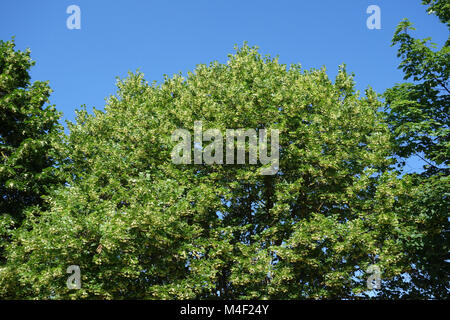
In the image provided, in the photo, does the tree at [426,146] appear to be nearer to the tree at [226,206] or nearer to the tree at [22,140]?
the tree at [226,206]

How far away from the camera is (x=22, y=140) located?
1892 cm

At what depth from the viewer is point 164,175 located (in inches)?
626

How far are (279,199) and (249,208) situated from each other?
311cm

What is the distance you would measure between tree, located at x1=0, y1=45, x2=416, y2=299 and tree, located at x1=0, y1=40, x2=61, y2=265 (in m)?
1.71

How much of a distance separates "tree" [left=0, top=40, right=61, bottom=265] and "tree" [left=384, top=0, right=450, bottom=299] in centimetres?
1593

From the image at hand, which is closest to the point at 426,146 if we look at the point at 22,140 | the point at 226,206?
the point at 226,206

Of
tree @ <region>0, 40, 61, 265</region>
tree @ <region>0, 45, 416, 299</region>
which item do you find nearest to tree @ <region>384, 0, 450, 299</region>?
tree @ <region>0, 45, 416, 299</region>

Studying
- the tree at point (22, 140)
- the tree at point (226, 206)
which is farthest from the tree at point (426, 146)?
the tree at point (22, 140)

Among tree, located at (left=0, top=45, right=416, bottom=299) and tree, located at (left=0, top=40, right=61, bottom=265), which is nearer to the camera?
tree, located at (left=0, top=45, right=416, bottom=299)

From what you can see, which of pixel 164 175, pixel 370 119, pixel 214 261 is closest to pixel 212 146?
pixel 164 175

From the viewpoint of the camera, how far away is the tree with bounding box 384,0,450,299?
12664 mm

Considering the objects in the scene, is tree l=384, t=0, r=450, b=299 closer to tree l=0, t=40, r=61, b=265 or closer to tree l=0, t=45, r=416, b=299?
tree l=0, t=45, r=416, b=299

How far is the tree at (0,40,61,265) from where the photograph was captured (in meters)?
17.2
